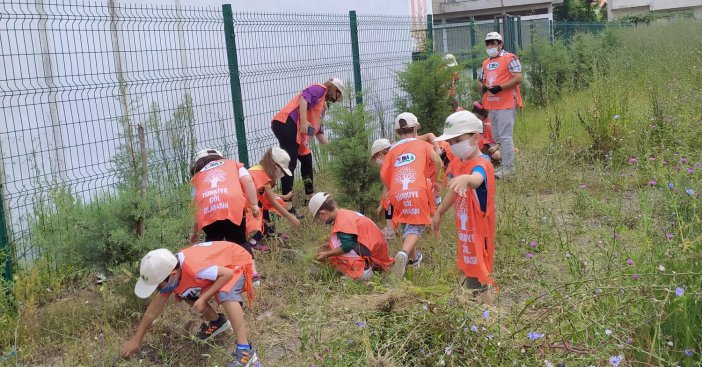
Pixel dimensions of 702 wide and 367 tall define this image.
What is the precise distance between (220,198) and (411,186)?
148cm

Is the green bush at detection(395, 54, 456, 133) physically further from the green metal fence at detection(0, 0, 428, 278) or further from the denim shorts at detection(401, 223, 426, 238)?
the denim shorts at detection(401, 223, 426, 238)

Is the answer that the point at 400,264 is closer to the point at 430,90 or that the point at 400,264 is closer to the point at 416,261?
the point at 416,261

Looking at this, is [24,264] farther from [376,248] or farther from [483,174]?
[483,174]

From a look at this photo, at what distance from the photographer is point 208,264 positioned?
13.0 ft

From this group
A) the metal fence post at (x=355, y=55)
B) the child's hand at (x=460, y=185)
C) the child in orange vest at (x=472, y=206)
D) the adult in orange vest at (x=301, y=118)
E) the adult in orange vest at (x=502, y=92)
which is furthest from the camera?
the metal fence post at (x=355, y=55)

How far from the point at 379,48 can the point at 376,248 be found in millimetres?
5873

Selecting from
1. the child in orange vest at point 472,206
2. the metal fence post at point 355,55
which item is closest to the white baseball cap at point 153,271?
the child in orange vest at point 472,206

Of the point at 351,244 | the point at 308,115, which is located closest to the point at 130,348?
the point at 351,244

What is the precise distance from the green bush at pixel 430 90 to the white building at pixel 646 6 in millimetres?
48389

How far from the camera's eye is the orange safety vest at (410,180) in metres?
5.26

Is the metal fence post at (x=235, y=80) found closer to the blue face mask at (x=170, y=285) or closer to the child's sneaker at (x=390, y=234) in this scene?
the child's sneaker at (x=390, y=234)

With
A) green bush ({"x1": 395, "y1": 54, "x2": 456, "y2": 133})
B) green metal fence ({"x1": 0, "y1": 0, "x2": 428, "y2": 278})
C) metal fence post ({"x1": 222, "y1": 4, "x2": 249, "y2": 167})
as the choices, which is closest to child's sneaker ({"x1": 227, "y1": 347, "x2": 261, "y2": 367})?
green metal fence ({"x1": 0, "y1": 0, "x2": 428, "y2": 278})

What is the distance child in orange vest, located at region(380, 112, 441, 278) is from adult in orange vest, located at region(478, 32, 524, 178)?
276 centimetres

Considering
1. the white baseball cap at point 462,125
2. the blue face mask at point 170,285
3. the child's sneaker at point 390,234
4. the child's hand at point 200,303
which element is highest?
the white baseball cap at point 462,125
